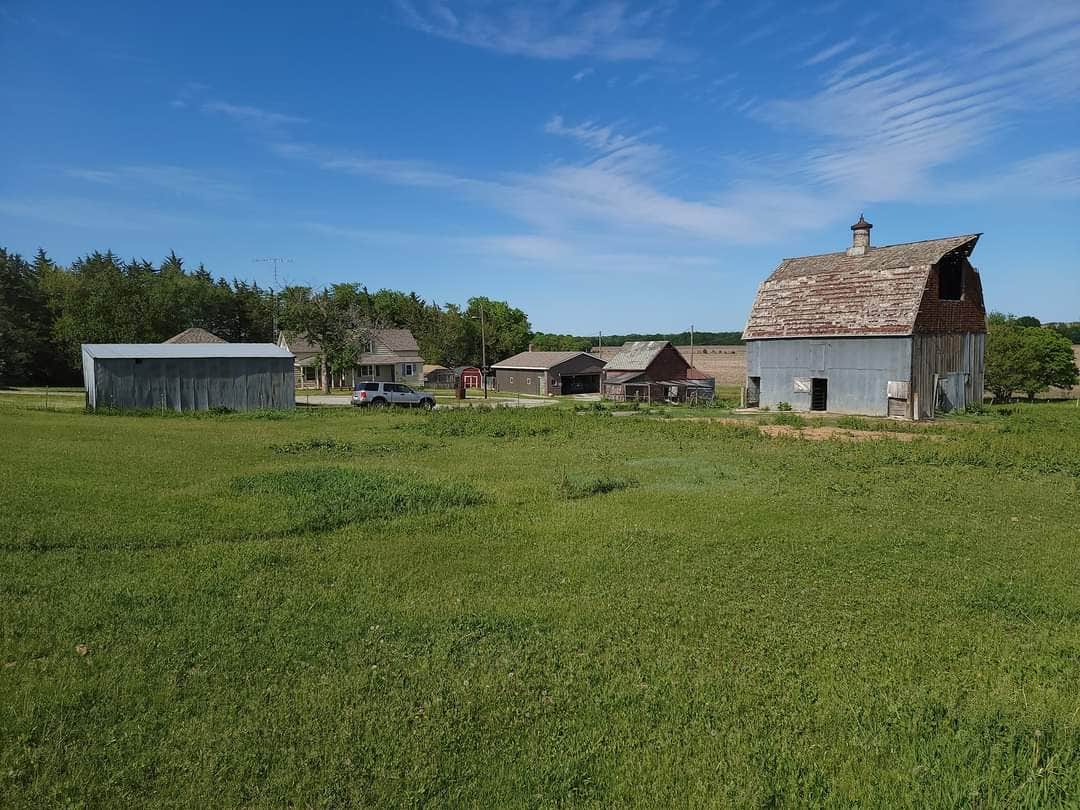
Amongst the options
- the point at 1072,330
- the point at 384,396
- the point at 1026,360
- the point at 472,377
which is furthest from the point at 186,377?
the point at 1072,330

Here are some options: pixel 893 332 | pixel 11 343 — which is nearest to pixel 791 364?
pixel 893 332

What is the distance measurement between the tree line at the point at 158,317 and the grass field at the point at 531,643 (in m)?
43.3

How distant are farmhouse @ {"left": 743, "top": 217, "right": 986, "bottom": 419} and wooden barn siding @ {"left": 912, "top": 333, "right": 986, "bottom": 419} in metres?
0.05

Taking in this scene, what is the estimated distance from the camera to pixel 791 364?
35.4 m

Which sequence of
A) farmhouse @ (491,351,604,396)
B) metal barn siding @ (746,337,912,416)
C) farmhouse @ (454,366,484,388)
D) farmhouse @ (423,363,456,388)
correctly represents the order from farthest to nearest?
1. farmhouse @ (423,363,456,388)
2. farmhouse @ (454,366,484,388)
3. farmhouse @ (491,351,604,396)
4. metal barn siding @ (746,337,912,416)

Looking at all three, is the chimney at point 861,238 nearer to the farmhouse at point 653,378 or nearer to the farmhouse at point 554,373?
the farmhouse at point 653,378

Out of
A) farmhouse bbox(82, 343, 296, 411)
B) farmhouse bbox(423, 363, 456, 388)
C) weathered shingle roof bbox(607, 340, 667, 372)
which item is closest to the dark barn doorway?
weathered shingle roof bbox(607, 340, 667, 372)

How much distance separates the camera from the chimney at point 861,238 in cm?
3581

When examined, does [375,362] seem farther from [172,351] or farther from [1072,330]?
[1072,330]

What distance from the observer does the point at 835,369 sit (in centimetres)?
3347

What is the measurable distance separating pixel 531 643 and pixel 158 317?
68.4 m

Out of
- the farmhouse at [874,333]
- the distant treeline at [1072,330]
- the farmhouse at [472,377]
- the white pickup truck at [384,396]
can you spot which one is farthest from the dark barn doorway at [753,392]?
the distant treeline at [1072,330]

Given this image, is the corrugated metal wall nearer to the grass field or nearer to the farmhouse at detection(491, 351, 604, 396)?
the grass field

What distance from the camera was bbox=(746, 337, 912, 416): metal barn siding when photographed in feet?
103
